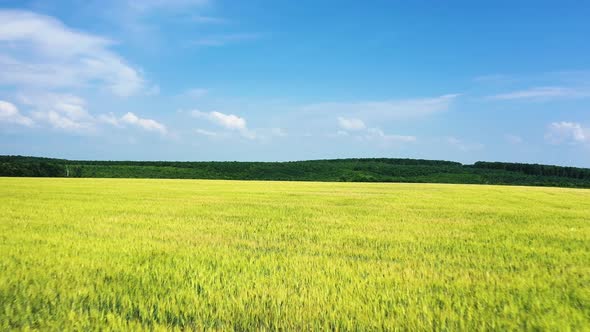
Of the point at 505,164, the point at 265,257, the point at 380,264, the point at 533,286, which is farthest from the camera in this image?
the point at 505,164

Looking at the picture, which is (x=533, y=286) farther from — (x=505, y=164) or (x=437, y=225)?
(x=505, y=164)

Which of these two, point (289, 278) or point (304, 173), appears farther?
point (304, 173)

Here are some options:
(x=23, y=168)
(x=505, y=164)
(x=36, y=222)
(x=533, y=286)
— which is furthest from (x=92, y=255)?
(x=505, y=164)

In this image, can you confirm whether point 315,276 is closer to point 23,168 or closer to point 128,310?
point 128,310

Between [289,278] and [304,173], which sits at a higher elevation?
[304,173]

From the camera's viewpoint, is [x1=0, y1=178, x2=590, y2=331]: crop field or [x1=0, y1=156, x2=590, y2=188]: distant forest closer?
[x1=0, y1=178, x2=590, y2=331]: crop field

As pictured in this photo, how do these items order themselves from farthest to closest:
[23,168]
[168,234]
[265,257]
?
[23,168]
[168,234]
[265,257]

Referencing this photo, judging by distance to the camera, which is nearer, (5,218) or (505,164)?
(5,218)

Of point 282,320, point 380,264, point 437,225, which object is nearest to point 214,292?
point 282,320

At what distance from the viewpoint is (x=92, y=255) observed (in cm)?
684

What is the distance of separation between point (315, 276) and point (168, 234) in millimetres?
4778

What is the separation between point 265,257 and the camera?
6703 millimetres

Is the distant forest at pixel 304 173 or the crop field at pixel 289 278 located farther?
the distant forest at pixel 304 173

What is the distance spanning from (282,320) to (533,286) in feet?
11.1
